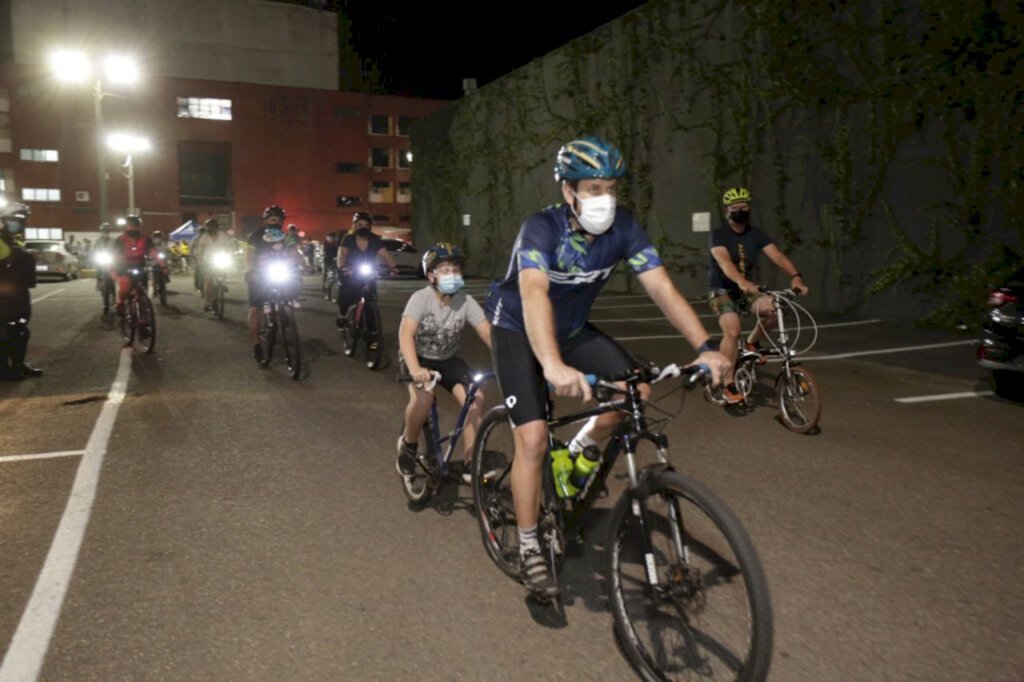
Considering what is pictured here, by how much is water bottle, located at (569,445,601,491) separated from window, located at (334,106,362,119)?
70536mm

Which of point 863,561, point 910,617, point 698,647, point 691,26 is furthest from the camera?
point 691,26

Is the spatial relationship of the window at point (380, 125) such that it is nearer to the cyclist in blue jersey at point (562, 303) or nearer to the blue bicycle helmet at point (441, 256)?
the blue bicycle helmet at point (441, 256)

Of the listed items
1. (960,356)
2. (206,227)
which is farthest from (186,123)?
(960,356)

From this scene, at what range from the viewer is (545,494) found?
374 cm

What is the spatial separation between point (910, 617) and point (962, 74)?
45.6 feet

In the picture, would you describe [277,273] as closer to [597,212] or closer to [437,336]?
[437,336]

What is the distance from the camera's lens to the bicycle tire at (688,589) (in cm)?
268

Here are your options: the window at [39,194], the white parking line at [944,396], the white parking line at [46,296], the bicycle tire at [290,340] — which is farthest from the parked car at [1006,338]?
the window at [39,194]

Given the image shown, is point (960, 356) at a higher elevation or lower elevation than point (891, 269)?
lower

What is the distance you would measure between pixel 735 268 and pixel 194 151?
64377 mm

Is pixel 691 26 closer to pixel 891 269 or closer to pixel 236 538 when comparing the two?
pixel 891 269

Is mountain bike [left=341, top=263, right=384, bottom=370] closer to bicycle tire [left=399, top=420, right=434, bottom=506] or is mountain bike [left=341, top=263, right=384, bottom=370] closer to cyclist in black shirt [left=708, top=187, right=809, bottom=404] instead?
cyclist in black shirt [left=708, top=187, right=809, bottom=404]

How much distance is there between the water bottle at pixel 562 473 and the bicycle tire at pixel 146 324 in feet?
31.8

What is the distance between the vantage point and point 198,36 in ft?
224
